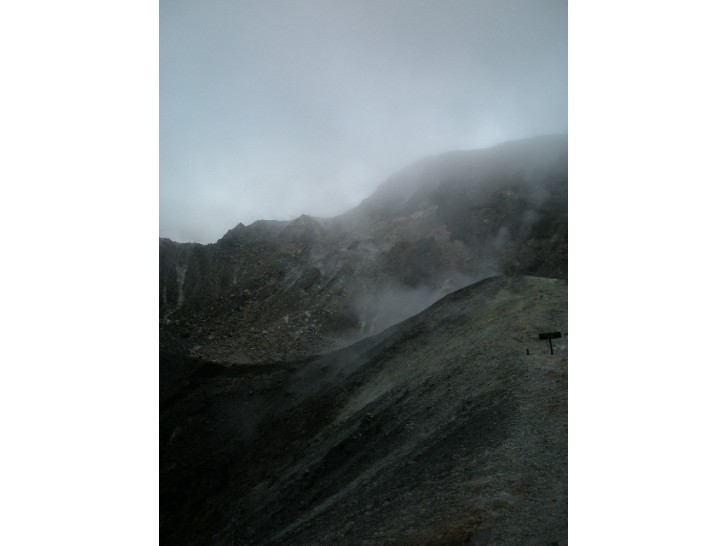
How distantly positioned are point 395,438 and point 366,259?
58.1 feet

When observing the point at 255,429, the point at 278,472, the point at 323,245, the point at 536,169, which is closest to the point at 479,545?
the point at 278,472

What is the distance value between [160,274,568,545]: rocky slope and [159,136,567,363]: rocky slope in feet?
14.6

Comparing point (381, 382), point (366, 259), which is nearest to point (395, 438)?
point (381, 382)

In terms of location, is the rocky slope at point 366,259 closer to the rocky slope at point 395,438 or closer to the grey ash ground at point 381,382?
the grey ash ground at point 381,382

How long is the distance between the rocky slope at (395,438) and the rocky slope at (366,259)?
445 cm

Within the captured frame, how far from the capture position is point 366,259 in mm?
27266

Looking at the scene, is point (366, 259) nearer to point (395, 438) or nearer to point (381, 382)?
point (381, 382)

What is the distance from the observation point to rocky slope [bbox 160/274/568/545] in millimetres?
6832

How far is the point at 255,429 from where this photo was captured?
1577 cm

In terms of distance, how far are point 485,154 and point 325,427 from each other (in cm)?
1450

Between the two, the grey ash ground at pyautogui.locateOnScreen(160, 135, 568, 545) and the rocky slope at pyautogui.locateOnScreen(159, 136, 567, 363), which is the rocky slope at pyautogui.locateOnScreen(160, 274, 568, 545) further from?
the rocky slope at pyautogui.locateOnScreen(159, 136, 567, 363)

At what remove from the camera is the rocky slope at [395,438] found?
22.4 ft

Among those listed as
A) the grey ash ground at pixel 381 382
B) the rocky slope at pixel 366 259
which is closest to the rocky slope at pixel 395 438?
the grey ash ground at pixel 381 382
